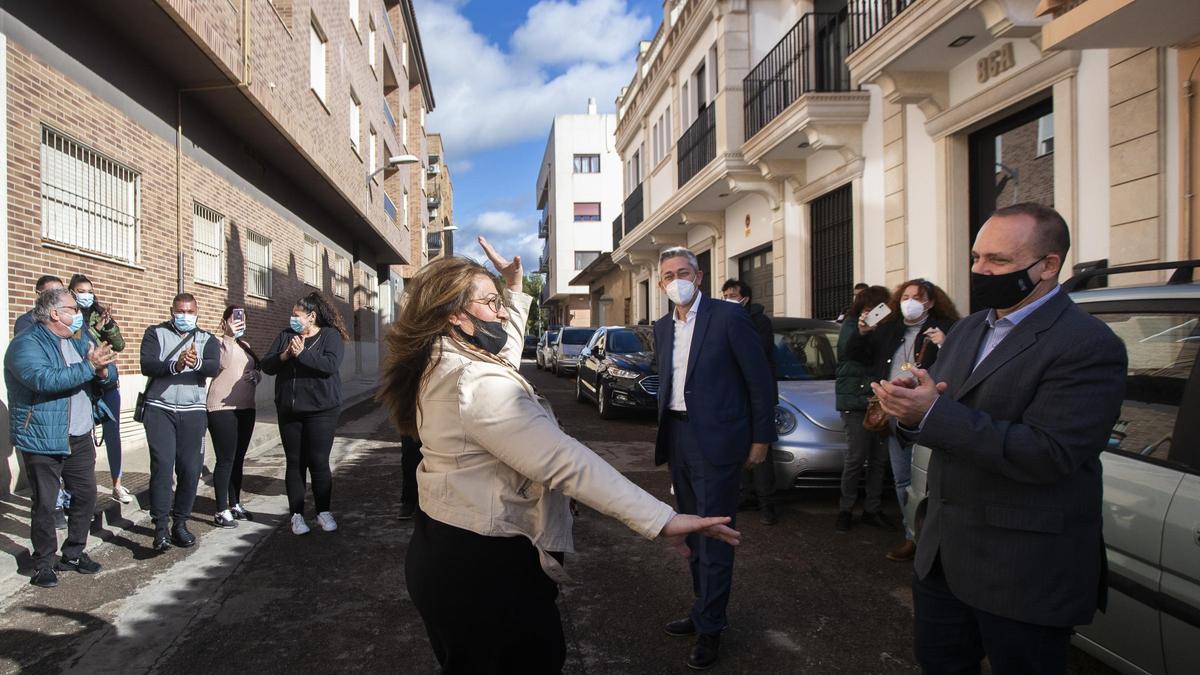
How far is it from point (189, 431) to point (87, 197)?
15.4 feet

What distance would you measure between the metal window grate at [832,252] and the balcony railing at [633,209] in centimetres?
1036

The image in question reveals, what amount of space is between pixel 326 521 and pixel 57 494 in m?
1.71

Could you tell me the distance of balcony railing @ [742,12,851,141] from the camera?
1213 cm

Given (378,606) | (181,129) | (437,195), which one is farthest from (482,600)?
(437,195)

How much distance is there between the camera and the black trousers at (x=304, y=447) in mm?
5426

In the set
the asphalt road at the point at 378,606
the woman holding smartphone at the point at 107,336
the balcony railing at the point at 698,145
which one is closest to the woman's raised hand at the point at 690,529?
the asphalt road at the point at 378,606

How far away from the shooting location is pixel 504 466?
1947 millimetres

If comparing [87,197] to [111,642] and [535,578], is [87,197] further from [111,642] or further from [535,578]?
[535,578]

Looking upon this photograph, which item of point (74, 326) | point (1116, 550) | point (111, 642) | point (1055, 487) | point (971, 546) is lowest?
point (111, 642)

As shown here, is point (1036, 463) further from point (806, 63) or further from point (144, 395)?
point (806, 63)

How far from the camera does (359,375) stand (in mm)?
23531

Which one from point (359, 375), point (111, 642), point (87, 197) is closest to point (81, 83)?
point (87, 197)

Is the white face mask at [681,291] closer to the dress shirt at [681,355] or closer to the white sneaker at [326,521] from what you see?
the dress shirt at [681,355]

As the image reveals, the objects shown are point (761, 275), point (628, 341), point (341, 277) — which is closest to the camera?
point (628, 341)
